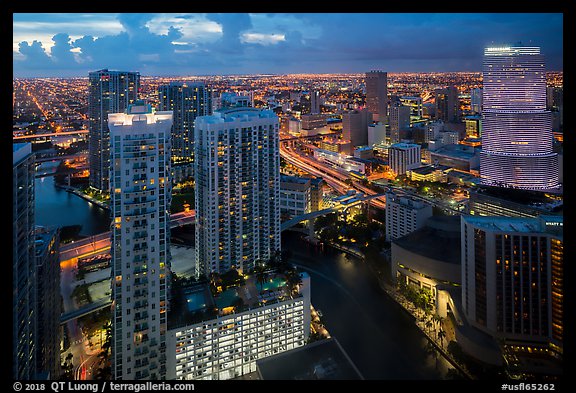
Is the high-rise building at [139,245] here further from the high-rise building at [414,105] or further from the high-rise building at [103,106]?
the high-rise building at [414,105]

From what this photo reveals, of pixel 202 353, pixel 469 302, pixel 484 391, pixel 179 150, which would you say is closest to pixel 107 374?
pixel 202 353

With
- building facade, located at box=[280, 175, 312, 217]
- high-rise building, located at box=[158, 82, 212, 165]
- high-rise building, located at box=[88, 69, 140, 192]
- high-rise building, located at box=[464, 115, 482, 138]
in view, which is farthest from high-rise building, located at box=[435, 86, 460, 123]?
high-rise building, located at box=[88, 69, 140, 192]

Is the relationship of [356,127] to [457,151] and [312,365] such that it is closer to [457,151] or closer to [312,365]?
[457,151]

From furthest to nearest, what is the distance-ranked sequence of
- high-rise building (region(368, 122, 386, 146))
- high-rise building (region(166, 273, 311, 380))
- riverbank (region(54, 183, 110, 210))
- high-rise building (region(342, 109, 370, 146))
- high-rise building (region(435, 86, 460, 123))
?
high-rise building (region(435, 86, 460, 123)) < high-rise building (region(342, 109, 370, 146)) < high-rise building (region(368, 122, 386, 146)) < riverbank (region(54, 183, 110, 210)) < high-rise building (region(166, 273, 311, 380))

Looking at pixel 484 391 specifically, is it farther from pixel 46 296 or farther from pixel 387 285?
pixel 387 285

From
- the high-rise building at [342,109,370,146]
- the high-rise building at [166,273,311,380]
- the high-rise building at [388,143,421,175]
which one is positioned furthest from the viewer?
the high-rise building at [342,109,370,146]

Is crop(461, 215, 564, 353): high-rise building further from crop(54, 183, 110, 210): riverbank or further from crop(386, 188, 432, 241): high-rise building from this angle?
crop(54, 183, 110, 210): riverbank
